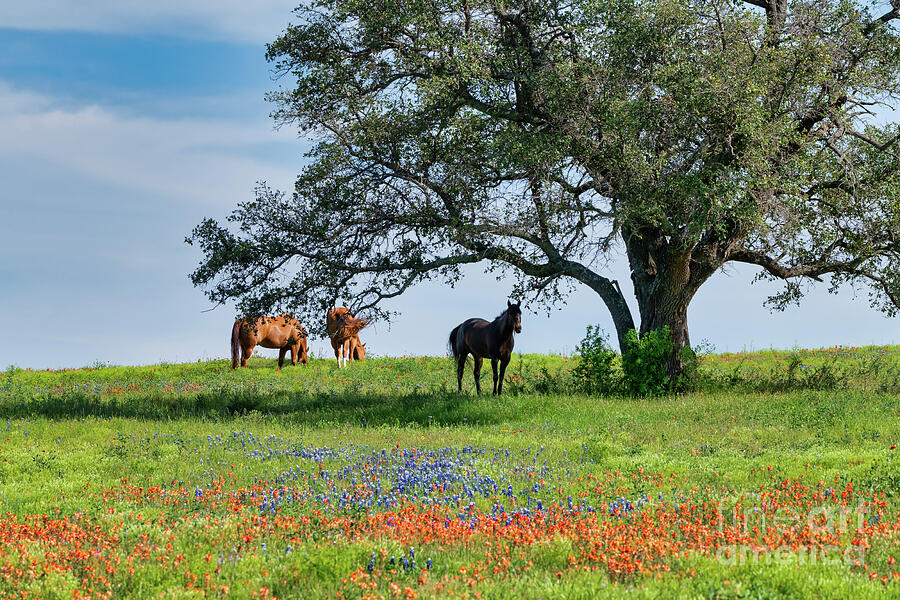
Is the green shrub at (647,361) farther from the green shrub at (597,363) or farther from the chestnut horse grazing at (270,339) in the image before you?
the chestnut horse grazing at (270,339)

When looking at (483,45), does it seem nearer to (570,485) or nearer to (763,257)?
(763,257)

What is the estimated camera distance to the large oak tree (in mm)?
21234

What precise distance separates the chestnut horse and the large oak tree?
33.0 ft

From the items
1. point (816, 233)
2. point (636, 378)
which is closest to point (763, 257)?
point (816, 233)

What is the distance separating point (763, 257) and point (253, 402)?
56.2 feet

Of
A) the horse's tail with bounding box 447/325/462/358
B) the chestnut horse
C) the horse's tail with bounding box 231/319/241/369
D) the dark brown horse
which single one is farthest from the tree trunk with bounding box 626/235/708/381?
the horse's tail with bounding box 231/319/241/369

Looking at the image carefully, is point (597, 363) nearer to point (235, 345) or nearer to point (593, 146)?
point (593, 146)

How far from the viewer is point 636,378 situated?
24594mm

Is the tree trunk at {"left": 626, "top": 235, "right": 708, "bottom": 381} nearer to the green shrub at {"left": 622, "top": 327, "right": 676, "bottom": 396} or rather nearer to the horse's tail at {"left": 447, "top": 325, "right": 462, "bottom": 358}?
the green shrub at {"left": 622, "top": 327, "right": 676, "bottom": 396}

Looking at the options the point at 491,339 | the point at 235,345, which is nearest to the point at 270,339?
the point at 235,345

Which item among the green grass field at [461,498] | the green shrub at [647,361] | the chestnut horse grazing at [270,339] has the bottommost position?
the green grass field at [461,498]

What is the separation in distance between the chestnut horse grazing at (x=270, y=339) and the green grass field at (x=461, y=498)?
12209mm

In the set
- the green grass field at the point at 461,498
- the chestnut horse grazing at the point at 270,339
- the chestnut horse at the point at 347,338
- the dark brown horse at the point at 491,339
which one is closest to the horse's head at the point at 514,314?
the dark brown horse at the point at 491,339

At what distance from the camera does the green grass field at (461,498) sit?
8.09m
